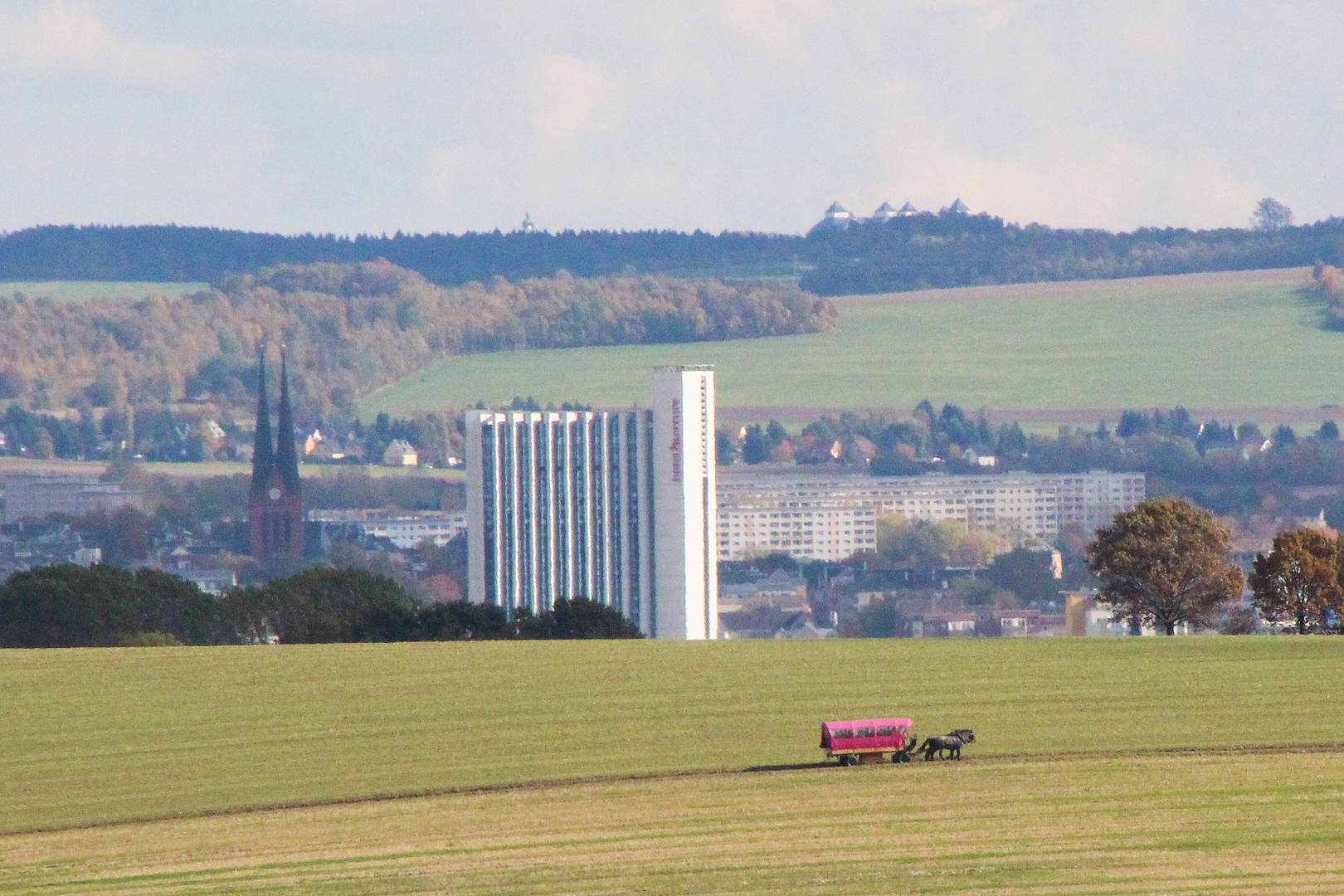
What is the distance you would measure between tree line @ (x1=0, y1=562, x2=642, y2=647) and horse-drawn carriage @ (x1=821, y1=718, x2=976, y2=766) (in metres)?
34.0

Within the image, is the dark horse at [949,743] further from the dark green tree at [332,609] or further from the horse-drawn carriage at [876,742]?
the dark green tree at [332,609]

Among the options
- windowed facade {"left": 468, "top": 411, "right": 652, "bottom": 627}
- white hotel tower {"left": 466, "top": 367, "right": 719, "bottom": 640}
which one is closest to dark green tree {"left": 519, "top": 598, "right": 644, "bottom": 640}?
white hotel tower {"left": 466, "top": 367, "right": 719, "bottom": 640}

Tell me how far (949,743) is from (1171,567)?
30972 millimetres

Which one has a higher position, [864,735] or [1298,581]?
[864,735]

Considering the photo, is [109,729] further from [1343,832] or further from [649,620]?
[649,620]

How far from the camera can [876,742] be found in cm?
3650

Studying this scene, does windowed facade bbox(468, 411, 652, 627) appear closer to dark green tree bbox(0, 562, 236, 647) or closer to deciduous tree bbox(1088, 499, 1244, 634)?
dark green tree bbox(0, 562, 236, 647)

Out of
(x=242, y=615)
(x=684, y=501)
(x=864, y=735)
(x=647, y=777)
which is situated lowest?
(x=684, y=501)

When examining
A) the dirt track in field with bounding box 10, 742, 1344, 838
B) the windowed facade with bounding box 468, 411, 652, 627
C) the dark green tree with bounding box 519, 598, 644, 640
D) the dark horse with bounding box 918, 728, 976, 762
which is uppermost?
the dark horse with bounding box 918, 728, 976, 762

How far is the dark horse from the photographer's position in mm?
36375

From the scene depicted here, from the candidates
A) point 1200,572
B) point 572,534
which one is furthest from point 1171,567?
point 572,534

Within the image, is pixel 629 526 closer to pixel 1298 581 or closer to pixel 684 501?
pixel 684 501

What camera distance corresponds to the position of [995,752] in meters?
36.9

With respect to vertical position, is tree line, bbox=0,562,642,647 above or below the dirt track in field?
below
